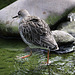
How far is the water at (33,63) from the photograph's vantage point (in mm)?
5898

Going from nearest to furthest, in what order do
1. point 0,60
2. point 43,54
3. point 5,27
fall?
1. point 0,60
2. point 43,54
3. point 5,27

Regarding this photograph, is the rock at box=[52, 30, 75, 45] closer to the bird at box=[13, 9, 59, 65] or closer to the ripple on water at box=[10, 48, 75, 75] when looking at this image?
the ripple on water at box=[10, 48, 75, 75]

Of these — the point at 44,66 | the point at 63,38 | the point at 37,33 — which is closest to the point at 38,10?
the point at 63,38

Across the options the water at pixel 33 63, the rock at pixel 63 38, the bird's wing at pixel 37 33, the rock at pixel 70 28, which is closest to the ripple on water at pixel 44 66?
the water at pixel 33 63

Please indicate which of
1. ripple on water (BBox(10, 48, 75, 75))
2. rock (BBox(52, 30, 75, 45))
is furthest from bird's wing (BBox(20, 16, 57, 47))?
rock (BBox(52, 30, 75, 45))

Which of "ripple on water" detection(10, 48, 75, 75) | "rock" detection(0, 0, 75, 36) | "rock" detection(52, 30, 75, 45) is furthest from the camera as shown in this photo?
"rock" detection(0, 0, 75, 36)

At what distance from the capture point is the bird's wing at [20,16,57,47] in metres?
5.92

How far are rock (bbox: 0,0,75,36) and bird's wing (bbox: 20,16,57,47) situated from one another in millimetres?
2065

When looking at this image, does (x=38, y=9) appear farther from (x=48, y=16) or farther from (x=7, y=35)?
(x=7, y=35)

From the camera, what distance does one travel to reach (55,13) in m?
8.57

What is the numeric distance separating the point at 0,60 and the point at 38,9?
2873mm

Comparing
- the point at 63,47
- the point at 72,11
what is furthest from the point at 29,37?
the point at 72,11

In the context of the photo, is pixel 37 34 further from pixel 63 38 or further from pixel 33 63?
pixel 63 38

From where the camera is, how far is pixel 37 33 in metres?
6.04
